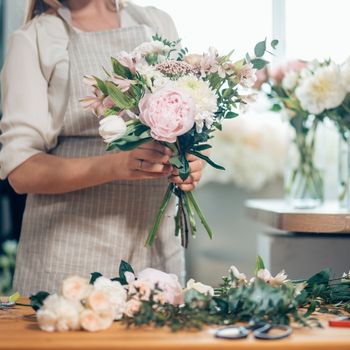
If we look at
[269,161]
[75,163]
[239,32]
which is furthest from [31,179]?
[269,161]

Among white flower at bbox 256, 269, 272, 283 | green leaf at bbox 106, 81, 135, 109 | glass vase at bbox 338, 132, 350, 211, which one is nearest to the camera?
white flower at bbox 256, 269, 272, 283

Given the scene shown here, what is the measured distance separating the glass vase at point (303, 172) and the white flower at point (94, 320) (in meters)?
1.54

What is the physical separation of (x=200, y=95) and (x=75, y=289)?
46 cm

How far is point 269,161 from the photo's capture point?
132 inches

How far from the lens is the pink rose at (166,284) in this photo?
3.86 ft

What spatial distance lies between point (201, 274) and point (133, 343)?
239cm

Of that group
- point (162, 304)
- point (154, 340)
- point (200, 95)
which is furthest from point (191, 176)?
point (154, 340)

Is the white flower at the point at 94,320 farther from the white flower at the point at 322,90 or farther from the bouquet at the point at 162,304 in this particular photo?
the white flower at the point at 322,90

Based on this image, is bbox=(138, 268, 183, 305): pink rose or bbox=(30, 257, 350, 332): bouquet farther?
bbox=(138, 268, 183, 305): pink rose

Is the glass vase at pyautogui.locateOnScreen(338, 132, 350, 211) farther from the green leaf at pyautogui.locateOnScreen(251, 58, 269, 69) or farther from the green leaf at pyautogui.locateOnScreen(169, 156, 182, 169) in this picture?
the green leaf at pyautogui.locateOnScreen(169, 156, 182, 169)

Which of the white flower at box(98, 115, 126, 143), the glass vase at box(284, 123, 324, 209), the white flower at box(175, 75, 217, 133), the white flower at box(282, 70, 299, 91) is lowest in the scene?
the glass vase at box(284, 123, 324, 209)

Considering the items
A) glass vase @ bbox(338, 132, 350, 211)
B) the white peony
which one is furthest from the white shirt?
the white peony

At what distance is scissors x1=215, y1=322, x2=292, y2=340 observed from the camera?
1008 millimetres

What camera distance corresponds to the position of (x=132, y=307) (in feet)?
3.71
